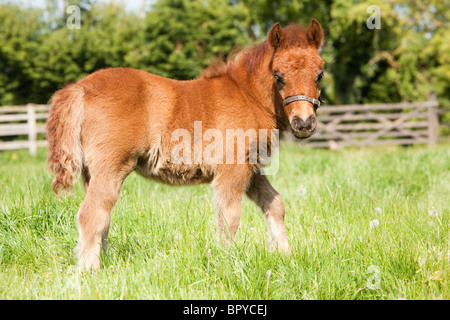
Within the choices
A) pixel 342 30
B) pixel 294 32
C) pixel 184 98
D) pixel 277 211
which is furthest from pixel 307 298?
pixel 342 30

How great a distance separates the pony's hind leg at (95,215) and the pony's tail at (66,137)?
6.3 inches

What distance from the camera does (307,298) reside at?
8.39ft

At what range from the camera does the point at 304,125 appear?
10.2 ft

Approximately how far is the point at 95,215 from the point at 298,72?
1781 millimetres

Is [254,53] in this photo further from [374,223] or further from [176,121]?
[374,223]

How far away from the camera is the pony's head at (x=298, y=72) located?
312 centimetres

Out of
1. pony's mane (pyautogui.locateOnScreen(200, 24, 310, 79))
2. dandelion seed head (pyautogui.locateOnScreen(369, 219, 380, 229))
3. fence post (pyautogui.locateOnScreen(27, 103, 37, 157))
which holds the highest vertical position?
fence post (pyautogui.locateOnScreen(27, 103, 37, 157))

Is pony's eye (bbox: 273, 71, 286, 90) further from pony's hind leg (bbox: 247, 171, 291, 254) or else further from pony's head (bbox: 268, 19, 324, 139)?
pony's hind leg (bbox: 247, 171, 291, 254)

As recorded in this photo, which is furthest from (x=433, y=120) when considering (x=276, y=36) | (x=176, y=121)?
(x=176, y=121)

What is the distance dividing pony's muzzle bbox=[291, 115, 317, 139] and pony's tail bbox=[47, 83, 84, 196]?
5.05ft

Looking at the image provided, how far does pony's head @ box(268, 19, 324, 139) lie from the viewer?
10.3ft

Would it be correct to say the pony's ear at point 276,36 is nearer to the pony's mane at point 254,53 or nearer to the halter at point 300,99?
the pony's mane at point 254,53

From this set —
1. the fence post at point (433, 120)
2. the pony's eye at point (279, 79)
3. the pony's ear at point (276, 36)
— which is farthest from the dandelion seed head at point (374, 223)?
the fence post at point (433, 120)

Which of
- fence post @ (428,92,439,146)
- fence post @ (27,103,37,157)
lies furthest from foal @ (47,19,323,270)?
fence post @ (428,92,439,146)
